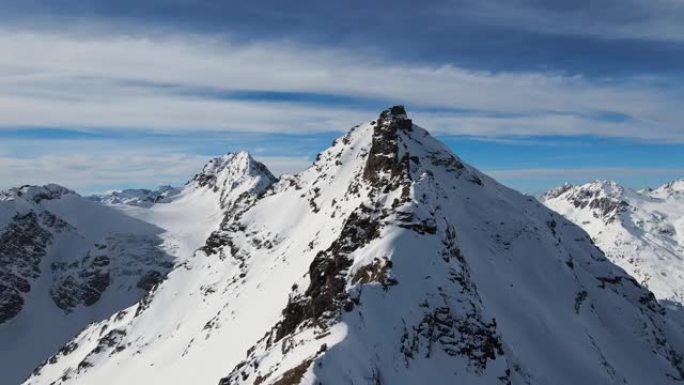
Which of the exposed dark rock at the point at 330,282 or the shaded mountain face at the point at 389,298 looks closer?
the shaded mountain face at the point at 389,298

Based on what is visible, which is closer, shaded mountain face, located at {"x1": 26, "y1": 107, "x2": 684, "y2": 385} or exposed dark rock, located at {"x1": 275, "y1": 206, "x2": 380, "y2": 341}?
shaded mountain face, located at {"x1": 26, "y1": 107, "x2": 684, "y2": 385}

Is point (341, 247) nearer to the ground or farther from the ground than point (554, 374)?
farther from the ground

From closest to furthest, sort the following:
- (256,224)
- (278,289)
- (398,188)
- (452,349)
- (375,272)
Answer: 1. (452,349)
2. (375,272)
3. (398,188)
4. (278,289)
5. (256,224)

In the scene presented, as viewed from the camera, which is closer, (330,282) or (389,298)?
(389,298)

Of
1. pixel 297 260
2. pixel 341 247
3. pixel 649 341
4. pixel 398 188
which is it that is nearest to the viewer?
pixel 341 247

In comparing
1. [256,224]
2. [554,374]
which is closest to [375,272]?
[554,374]

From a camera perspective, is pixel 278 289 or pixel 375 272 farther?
pixel 278 289

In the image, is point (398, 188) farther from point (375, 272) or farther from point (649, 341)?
point (649, 341)

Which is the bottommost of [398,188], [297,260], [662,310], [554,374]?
[662,310]
